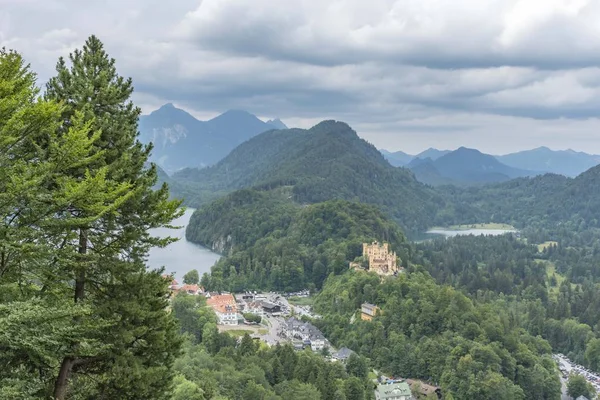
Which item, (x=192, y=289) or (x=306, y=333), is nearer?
(x=306, y=333)

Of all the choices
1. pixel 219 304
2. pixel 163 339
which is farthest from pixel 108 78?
pixel 219 304

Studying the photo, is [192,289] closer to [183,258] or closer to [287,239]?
[287,239]

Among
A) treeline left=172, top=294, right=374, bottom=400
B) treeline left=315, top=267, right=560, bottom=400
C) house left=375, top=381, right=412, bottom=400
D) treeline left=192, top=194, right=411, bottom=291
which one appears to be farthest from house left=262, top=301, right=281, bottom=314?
house left=375, top=381, right=412, bottom=400

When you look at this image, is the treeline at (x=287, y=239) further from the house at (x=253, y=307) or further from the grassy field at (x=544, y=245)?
the grassy field at (x=544, y=245)

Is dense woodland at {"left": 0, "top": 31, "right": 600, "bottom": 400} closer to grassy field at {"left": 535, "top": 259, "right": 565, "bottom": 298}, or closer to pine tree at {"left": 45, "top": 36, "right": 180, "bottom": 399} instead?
pine tree at {"left": 45, "top": 36, "right": 180, "bottom": 399}

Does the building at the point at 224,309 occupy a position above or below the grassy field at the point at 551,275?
above

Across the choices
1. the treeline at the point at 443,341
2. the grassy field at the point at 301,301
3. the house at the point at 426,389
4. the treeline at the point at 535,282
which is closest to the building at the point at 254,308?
the grassy field at the point at 301,301

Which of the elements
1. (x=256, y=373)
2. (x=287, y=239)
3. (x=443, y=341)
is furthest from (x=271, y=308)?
(x=287, y=239)
